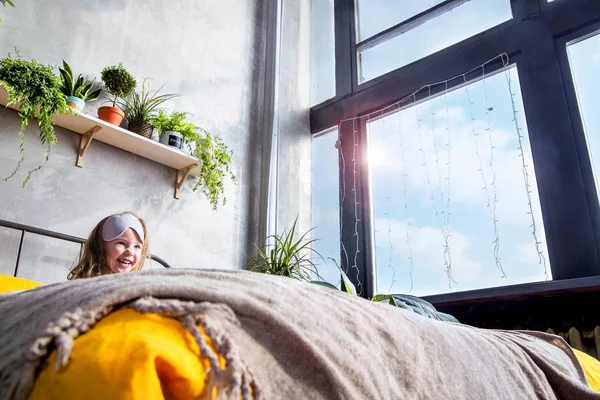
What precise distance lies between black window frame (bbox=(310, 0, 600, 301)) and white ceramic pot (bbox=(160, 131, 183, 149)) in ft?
3.65

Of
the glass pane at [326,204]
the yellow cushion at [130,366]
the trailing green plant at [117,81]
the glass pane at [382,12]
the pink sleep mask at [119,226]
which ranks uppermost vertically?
→ the glass pane at [382,12]

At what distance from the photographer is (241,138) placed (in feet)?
10.1

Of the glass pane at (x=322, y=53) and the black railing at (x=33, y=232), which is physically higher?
the glass pane at (x=322, y=53)

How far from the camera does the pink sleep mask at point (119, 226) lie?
1.70 m

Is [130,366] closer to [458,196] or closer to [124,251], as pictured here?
[124,251]

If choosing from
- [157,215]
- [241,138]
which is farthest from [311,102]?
[157,215]

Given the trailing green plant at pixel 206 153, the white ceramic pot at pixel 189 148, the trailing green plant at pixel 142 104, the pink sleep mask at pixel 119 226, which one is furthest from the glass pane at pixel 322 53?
the pink sleep mask at pixel 119 226

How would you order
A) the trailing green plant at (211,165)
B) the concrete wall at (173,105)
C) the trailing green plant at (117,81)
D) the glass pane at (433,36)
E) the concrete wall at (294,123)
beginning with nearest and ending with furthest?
the concrete wall at (173,105), the trailing green plant at (117,81), the trailing green plant at (211,165), the glass pane at (433,36), the concrete wall at (294,123)

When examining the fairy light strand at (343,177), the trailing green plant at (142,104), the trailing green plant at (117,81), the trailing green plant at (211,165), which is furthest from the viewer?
the fairy light strand at (343,177)

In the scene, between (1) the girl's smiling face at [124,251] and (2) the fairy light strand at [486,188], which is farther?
(2) the fairy light strand at [486,188]

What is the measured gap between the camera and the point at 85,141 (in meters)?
2.25

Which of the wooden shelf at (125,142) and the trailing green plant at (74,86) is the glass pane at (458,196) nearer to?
the wooden shelf at (125,142)

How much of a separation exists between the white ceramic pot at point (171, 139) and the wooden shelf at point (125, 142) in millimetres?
40

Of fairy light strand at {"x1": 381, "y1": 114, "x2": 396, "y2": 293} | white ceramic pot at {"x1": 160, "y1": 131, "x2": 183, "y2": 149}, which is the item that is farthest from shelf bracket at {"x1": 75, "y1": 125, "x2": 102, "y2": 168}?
fairy light strand at {"x1": 381, "y1": 114, "x2": 396, "y2": 293}
